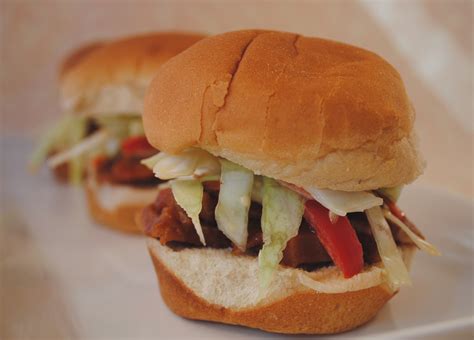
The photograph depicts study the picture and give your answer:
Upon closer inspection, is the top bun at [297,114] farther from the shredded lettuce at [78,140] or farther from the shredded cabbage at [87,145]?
the shredded cabbage at [87,145]

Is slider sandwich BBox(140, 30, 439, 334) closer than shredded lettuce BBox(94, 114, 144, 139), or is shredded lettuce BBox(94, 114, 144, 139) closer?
slider sandwich BBox(140, 30, 439, 334)

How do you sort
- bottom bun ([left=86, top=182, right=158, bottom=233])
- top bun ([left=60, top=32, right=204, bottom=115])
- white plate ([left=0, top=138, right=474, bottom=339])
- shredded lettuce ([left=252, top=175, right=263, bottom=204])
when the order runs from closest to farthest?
shredded lettuce ([left=252, top=175, right=263, bottom=204]) < white plate ([left=0, top=138, right=474, bottom=339]) < bottom bun ([left=86, top=182, right=158, bottom=233]) < top bun ([left=60, top=32, right=204, bottom=115])

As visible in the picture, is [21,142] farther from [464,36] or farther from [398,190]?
[398,190]

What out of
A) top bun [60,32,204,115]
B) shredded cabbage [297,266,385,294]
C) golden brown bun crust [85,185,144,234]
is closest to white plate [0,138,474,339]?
golden brown bun crust [85,185,144,234]

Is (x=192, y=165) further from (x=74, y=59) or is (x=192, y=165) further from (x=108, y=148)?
(x=74, y=59)

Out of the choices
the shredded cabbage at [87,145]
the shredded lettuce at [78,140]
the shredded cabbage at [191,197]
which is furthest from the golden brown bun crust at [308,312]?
the shredded cabbage at [87,145]

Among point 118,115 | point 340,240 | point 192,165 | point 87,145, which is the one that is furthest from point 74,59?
point 340,240

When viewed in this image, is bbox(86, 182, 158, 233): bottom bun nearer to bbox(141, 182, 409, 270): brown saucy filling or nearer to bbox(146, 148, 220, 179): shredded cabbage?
bbox(141, 182, 409, 270): brown saucy filling

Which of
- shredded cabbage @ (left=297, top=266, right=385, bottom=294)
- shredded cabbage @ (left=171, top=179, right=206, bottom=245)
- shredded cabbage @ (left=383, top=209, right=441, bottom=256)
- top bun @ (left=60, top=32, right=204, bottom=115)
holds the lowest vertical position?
top bun @ (left=60, top=32, right=204, bottom=115)
